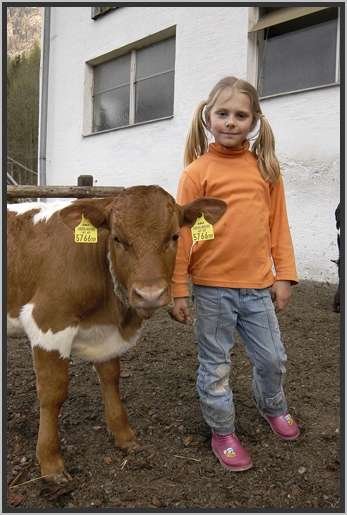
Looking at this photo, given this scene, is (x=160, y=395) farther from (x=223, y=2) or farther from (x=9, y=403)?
(x=223, y=2)

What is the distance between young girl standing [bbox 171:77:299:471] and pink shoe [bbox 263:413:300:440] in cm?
29

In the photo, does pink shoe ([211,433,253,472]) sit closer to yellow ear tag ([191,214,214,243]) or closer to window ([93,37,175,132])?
yellow ear tag ([191,214,214,243])

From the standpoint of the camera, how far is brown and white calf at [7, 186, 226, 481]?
2.16 meters

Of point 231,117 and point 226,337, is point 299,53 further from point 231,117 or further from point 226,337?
point 226,337

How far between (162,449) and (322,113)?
5.26 meters

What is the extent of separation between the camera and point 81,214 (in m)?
2.35

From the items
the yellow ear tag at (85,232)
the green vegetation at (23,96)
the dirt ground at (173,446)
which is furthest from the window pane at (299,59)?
the green vegetation at (23,96)

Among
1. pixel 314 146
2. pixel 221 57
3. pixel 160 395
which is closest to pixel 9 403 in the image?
pixel 160 395

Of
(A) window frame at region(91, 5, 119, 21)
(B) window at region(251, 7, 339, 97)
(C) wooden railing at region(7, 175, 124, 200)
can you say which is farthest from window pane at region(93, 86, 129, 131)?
(C) wooden railing at region(7, 175, 124, 200)

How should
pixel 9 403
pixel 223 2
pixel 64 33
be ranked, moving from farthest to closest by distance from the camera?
pixel 64 33, pixel 9 403, pixel 223 2

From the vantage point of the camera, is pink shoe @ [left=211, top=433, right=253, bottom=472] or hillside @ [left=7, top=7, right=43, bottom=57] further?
hillside @ [left=7, top=7, right=43, bottom=57]

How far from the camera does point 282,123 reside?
693 centimetres

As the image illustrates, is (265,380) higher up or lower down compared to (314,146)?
lower down

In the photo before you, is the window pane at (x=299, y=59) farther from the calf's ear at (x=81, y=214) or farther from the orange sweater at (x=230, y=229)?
the calf's ear at (x=81, y=214)
